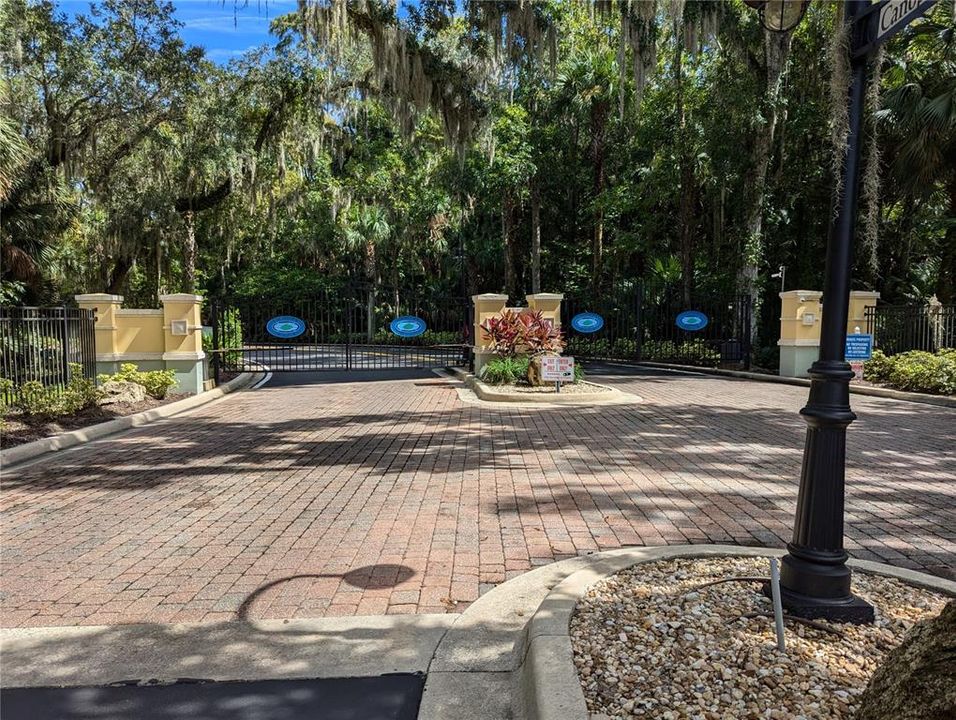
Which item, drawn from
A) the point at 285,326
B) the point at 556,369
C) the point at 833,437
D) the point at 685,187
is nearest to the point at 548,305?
the point at 556,369

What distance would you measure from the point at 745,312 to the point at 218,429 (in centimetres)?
1565

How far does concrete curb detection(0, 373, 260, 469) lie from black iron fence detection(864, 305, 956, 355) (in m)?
16.4

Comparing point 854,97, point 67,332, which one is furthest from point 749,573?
point 67,332

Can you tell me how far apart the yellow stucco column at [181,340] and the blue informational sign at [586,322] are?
11.6 meters

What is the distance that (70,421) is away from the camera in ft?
34.1

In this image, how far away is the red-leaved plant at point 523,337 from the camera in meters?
15.0

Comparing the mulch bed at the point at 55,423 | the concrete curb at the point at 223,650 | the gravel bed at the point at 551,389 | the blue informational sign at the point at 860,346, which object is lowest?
the mulch bed at the point at 55,423

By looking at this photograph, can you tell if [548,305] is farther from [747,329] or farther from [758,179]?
[758,179]

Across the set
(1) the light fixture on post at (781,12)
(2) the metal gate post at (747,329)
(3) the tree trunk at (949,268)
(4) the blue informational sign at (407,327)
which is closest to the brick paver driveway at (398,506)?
(1) the light fixture on post at (781,12)

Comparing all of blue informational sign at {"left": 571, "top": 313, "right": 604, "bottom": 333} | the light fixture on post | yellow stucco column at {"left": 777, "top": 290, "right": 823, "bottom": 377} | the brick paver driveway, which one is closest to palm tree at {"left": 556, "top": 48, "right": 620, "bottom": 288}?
blue informational sign at {"left": 571, "top": 313, "right": 604, "bottom": 333}

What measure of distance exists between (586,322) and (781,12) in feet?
59.2

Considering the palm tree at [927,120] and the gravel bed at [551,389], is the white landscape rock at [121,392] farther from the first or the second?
the palm tree at [927,120]

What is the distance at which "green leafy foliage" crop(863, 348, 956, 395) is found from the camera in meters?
13.0

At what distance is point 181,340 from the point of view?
573 inches
